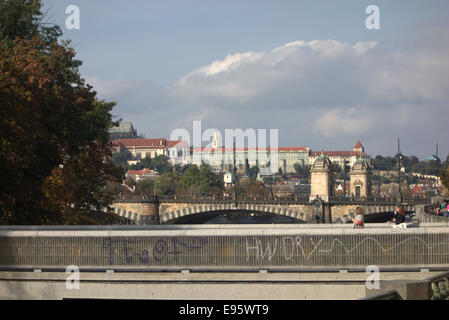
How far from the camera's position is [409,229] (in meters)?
24.2

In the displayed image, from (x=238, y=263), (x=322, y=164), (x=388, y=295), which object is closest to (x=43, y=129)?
(x=238, y=263)

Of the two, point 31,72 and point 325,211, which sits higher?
point 31,72

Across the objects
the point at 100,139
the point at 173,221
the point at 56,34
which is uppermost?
the point at 56,34

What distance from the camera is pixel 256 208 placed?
10162cm

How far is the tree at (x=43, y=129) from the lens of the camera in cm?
3219

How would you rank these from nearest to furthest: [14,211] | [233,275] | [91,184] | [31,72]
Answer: [233,275] < [14,211] < [31,72] < [91,184]

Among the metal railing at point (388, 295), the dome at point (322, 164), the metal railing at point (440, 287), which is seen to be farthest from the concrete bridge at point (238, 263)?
the dome at point (322, 164)

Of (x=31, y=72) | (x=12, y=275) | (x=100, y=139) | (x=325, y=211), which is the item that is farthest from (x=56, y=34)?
(x=325, y=211)

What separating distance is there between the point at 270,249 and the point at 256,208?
77.7m

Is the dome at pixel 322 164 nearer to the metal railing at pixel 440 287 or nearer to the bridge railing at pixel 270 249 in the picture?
the bridge railing at pixel 270 249

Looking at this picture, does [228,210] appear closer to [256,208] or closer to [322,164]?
[256,208]

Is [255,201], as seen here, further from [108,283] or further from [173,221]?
[108,283]

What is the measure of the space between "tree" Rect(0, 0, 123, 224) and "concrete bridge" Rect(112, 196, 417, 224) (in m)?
45.2

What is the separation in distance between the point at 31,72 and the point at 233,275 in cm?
1658
